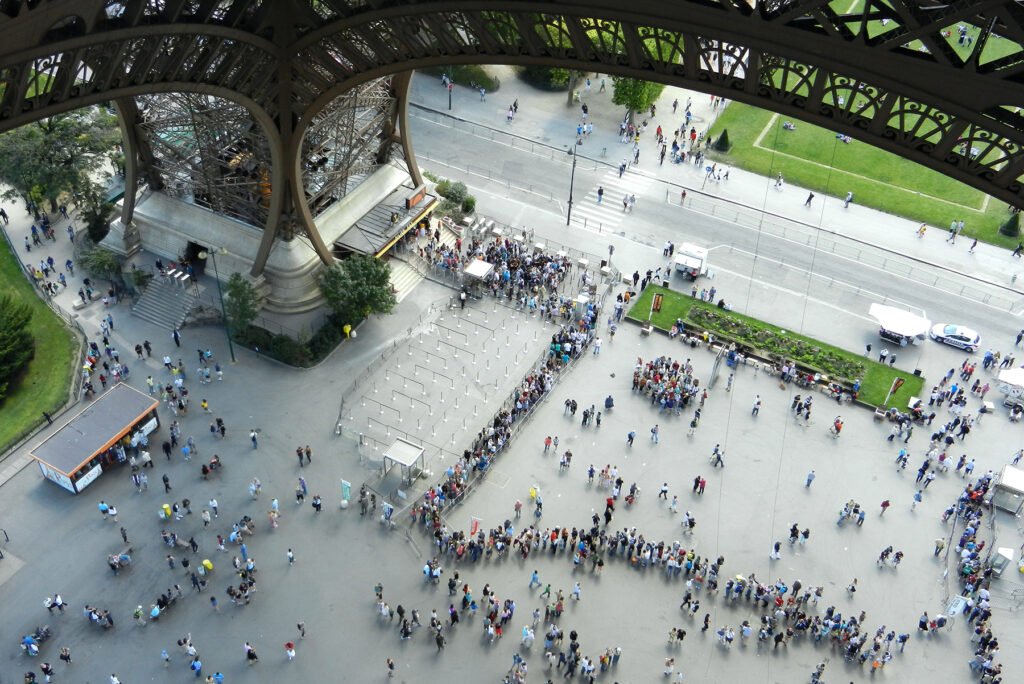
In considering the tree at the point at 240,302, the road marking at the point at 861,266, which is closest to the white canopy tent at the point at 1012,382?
the road marking at the point at 861,266

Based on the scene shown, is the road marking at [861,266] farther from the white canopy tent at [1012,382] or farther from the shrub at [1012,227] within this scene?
the shrub at [1012,227]

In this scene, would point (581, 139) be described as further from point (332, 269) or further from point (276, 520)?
point (276, 520)

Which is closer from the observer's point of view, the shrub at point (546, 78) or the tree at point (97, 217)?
the tree at point (97, 217)

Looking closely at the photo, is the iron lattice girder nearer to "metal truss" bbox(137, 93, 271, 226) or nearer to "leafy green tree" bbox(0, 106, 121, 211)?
"metal truss" bbox(137, 93, 271, 226)

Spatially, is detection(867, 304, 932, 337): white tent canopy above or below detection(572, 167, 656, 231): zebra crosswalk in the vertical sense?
above

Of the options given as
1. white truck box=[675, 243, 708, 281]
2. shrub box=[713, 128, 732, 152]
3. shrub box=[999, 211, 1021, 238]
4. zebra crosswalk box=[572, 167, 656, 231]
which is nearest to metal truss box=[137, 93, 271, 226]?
zebra crosswalk box=[572, 167, 656, 231]

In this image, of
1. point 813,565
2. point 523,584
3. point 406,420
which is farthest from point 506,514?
point 813,565
